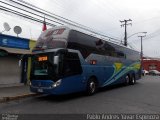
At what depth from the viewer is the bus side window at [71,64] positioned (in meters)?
12.3

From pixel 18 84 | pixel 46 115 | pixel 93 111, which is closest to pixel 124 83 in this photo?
pixel 18 84

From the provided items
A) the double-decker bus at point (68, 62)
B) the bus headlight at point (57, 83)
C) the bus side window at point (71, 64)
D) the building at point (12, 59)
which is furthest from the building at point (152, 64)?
the bus headlight at point (57, 83)

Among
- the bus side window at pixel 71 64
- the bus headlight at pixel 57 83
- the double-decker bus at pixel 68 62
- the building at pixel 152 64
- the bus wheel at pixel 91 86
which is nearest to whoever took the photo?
the bus headlight at pixel 57 83

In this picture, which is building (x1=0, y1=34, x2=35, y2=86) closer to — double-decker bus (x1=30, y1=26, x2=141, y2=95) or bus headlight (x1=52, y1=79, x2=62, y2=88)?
double-decker bus (x1=30, y1=26, x2=141, y2=95)

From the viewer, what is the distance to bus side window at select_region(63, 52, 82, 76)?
40.4 ft

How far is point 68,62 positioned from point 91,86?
2.84 metres

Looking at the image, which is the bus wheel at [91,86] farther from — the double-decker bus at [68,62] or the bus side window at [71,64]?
the bus side window at [71,64]

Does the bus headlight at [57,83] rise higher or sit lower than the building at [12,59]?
lower

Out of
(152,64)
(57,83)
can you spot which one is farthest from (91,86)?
(152,64)

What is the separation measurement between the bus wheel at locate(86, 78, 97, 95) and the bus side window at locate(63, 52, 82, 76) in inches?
53.2

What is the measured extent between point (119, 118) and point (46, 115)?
2.63 meters

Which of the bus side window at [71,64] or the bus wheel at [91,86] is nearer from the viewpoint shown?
the bus side window at [71,64]

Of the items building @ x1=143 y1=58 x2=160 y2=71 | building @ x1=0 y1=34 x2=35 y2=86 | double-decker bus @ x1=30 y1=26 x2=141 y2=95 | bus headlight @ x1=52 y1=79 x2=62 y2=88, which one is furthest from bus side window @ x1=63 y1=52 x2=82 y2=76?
building @ x1=143 y1=58 x2=160 y2=71

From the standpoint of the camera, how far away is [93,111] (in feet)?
32.2
